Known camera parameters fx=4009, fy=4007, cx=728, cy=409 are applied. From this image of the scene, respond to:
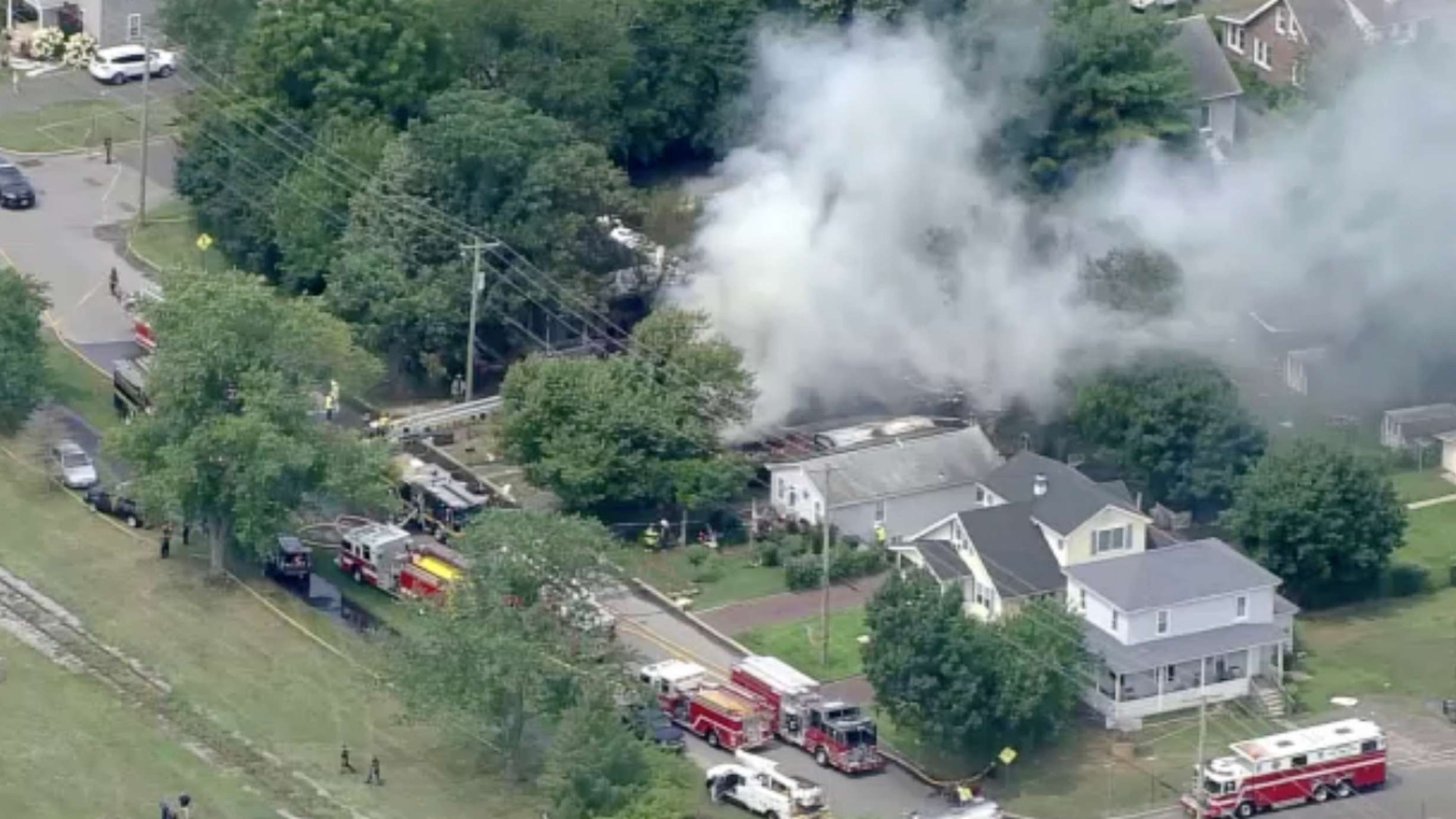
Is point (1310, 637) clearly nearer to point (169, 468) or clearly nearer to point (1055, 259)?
point (1055, 259)

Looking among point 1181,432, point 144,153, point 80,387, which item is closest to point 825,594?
point 1181,432

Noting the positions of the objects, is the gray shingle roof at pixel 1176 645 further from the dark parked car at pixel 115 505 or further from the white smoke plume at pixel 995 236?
the dark parked car at pixel 115 505

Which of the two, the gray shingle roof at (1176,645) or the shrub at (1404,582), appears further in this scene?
the shrub at (1404,582)

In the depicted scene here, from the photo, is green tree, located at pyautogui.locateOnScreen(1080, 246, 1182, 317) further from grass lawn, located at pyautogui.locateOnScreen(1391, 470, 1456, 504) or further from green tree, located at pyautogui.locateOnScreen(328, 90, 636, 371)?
green tree, located at pyautogui.locateOnScreen(328, 90, 636, 371)

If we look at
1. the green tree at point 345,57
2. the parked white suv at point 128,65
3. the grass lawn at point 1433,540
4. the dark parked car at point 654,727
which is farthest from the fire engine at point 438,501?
the parked white suv at point 128,65

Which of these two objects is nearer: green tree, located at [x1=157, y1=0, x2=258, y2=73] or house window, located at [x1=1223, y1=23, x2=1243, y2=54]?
green tree, located at [x1=157, y1=0, x2=258, y2=73]

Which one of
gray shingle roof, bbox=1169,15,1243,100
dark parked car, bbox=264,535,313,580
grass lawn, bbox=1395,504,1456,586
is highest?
gray shingle roof, bbox=1169,15,1243,100

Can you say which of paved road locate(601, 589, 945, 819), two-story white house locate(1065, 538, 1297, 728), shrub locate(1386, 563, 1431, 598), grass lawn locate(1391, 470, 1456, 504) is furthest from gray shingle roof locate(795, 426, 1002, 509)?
grass lawn locate(1391, 470, 1456, 504)
